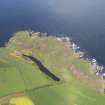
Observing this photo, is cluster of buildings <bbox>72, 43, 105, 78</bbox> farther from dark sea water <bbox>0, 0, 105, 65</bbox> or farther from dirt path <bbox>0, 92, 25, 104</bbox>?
dirt path <bbox>0, 92, 25, 104</bbox>

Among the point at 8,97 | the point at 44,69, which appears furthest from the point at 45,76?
the point at 8,97

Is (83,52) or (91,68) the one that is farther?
(83,52)

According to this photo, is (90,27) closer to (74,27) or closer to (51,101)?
(74,27)

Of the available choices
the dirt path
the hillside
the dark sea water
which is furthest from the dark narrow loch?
the dark sea water

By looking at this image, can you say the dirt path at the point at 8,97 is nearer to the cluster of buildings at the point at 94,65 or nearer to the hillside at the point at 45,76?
the hillside at the point at 45,76

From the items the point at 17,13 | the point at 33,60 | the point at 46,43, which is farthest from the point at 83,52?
the point at 17,13

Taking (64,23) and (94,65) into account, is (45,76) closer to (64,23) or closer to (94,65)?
(94,65)

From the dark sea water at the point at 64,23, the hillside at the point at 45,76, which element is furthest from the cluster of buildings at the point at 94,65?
the dark sea water at the point at 64,23
